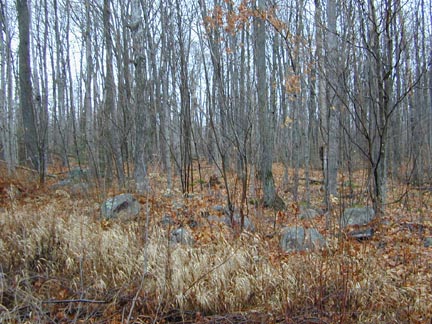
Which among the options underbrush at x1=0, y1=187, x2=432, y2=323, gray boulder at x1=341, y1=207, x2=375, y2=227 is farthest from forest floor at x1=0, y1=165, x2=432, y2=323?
gray boulder at x1=341, y1=207, x2=375, y2=227

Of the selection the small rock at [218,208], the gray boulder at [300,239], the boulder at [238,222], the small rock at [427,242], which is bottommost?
the small rock at [427,242]

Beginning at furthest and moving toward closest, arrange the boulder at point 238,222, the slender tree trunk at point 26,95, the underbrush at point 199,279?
the slender tree trunk at point 26,95, the boulder at point 238,222, the underbrush at point 199,279

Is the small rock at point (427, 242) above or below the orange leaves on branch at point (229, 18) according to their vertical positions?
below

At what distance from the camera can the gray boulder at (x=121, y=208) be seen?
542cm

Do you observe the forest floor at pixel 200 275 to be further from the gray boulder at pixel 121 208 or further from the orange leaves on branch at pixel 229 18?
the orange leaves on branch at pixel 229 18

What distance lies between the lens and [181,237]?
4.52m

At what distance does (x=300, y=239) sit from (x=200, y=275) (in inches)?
60.6

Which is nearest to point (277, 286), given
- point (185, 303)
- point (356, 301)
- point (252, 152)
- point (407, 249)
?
point (356, 301)

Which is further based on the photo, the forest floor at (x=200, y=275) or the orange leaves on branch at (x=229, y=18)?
the orange leaves on branch at (x=229, y=18)

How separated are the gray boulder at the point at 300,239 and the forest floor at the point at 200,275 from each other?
12cm

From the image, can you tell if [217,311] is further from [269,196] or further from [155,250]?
[269,196]

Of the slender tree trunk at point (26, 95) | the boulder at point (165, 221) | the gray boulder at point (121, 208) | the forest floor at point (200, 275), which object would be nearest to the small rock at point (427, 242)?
A: the forest floor at point (200, 275)

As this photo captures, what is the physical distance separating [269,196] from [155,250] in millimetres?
4418

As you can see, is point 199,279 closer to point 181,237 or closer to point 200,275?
point 200,275
